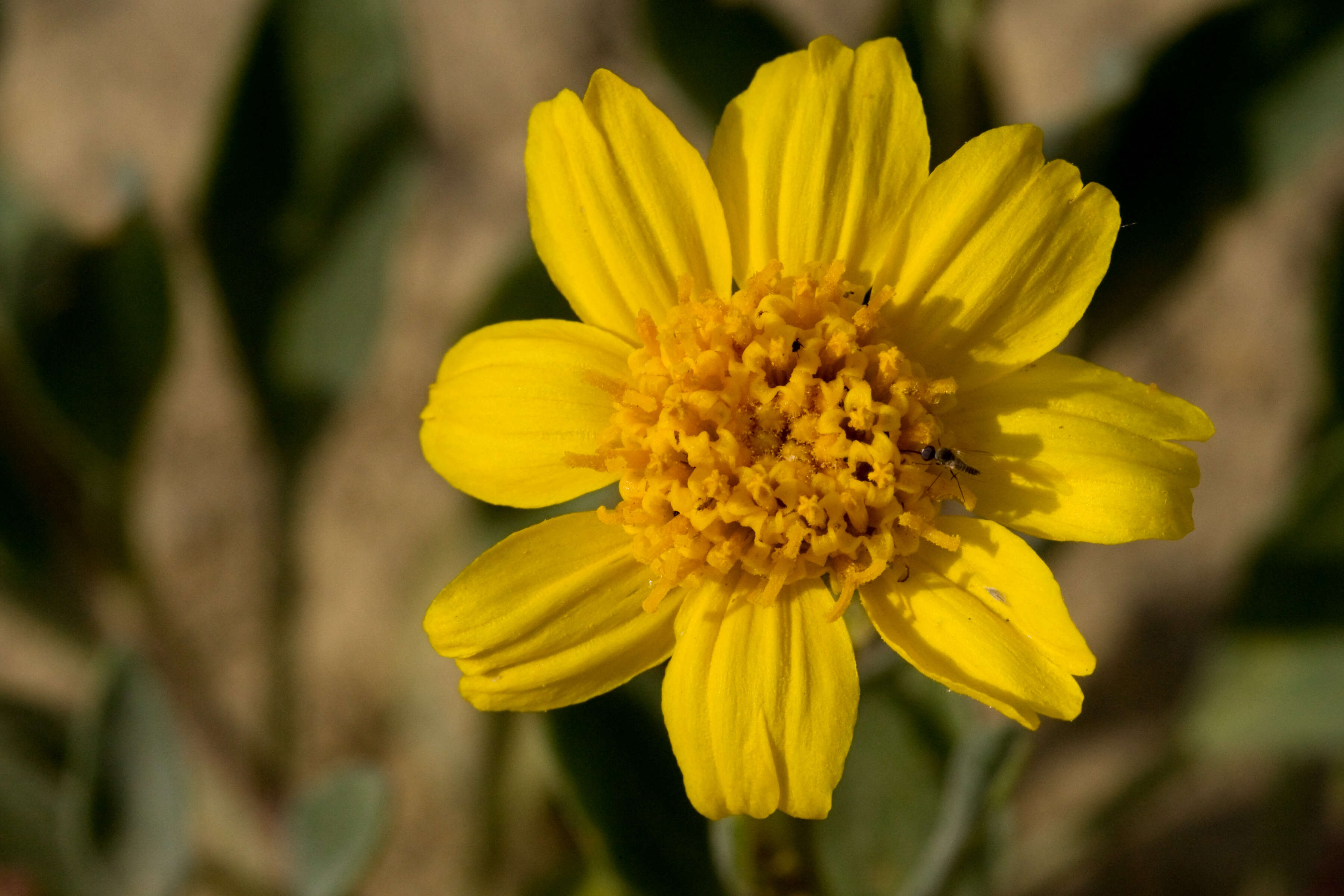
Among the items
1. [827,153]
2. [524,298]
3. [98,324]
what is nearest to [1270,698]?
[827,153]

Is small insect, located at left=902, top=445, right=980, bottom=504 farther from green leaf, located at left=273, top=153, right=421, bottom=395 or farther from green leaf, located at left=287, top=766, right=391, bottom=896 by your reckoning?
green leaf, located at left=273, top=153, right=421, bottom=395

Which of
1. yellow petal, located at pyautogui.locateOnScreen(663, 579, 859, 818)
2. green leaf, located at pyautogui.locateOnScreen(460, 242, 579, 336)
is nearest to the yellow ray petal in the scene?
yellow petal, located at pyautogui.locateOnScreen(663, 579, 859, 818)

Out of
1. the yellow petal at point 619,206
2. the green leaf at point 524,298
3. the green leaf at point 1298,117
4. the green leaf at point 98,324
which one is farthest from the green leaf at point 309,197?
the green leaf at point 1298,117

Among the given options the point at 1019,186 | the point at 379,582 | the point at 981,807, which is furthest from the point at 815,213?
the point at 379,582

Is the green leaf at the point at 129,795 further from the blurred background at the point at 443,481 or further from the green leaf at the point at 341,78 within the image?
the green leaf at the point at 341,78

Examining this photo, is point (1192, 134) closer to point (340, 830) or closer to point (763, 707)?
point (763, 707)

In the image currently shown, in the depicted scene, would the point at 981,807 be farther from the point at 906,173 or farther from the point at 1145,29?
the point at 1145,29
